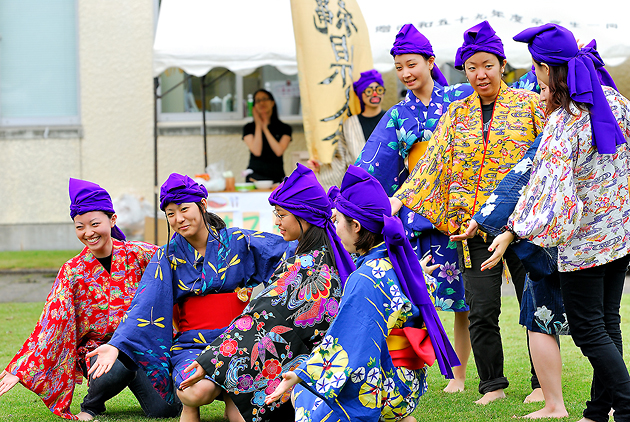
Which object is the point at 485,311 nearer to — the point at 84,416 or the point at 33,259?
the point at 84,416

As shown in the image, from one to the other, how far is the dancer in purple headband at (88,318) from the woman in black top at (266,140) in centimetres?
437

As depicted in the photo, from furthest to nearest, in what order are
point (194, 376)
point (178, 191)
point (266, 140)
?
point (266, 140) → point (178, 191) → point (194, 376)

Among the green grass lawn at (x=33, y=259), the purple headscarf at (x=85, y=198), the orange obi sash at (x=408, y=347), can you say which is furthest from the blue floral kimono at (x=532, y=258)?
the green grass lawn at (x=33, y=259)

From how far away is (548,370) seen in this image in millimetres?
3496

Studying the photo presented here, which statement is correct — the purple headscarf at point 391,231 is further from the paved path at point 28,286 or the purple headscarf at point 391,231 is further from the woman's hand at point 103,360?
the paved path at point 28,286

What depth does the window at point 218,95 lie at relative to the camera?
10008 millimetres

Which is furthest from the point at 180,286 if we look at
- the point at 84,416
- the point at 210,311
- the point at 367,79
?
the point at 367,79

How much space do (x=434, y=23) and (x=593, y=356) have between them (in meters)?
5.28

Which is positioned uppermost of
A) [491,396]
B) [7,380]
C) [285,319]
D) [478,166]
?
[478,166]

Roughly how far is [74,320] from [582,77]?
2.75 metres

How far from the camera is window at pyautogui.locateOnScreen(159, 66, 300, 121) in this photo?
32.8 ft

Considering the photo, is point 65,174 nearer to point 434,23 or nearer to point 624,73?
point 434,23

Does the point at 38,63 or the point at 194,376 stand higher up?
the point at 38,63

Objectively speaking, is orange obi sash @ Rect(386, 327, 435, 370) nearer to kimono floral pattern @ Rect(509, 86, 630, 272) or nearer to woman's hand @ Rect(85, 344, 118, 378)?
kimono floral pattern @ Rect(509, 86, 630, 272)
